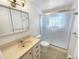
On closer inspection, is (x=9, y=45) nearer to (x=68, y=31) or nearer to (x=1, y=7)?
(x=1, y=7)

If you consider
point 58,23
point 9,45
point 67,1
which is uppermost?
point 67,1

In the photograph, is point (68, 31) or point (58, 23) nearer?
point (68, 31)

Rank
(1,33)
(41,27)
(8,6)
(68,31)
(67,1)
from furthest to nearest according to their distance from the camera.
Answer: (41,27) < (68,31) < (67,1) < (8,6) < (1,33)

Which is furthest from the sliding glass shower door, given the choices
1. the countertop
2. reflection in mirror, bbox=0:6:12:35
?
reflection in mirror, bbox=0:6:12:35

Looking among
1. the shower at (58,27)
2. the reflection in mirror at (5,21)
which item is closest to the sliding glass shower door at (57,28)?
the shower at (58,27)

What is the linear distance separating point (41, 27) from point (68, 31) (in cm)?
139

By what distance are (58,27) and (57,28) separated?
0.24ft

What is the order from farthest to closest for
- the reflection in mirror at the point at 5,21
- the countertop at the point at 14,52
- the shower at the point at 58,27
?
1. the shower at the point at 58,27
2. the reflection in mirror at the point at 5,21
3. the countertop at the point at 14,52

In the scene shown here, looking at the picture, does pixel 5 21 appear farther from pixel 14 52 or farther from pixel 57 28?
pixel 57 28

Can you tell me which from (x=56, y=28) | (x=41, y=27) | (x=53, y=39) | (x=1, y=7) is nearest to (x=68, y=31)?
(x=56, y=28)

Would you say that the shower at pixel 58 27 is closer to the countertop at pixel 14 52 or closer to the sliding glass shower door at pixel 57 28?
the sliding glass shower door at pixel 57 28

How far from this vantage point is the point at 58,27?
8.63 ft

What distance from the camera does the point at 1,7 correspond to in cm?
112

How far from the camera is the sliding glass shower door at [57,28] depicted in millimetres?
2364
